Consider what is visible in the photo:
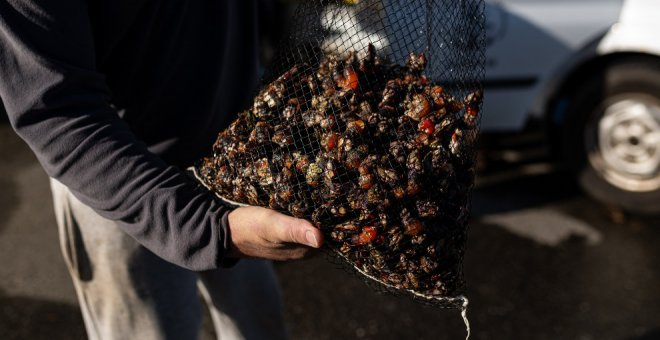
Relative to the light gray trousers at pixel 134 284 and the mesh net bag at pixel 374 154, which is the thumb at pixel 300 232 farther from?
the light gray trousers at pixel 134 284

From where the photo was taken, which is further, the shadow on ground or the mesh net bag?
the shadow on ground

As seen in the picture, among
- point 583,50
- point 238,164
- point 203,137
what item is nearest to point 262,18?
point 583,50

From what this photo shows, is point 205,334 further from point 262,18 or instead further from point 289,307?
point 262,18

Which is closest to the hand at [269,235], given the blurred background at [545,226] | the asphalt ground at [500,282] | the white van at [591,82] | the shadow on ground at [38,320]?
the asphalt ground at [500,282]

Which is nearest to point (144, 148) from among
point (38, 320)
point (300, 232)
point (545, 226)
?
point (300, 232)

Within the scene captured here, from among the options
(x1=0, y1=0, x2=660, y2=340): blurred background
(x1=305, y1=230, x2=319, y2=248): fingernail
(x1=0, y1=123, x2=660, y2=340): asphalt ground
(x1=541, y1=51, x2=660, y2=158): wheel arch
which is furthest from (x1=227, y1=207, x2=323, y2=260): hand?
(x1=541, y1=51, x2=660, y2=158): wheel arch

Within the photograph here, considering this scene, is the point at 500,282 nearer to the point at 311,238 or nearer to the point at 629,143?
the point at 629,143

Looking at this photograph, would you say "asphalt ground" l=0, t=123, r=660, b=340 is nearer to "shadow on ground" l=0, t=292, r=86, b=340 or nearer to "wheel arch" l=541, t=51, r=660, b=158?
"shadow on ground" l=0, t=292, r=86, b=340
